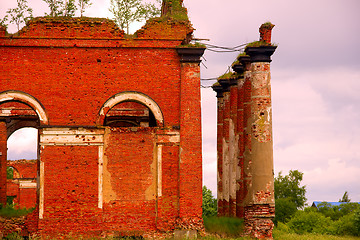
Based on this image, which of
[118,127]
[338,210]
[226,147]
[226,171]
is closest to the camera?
[118,127]

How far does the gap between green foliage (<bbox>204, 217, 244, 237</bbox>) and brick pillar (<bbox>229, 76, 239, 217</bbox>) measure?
410 cm

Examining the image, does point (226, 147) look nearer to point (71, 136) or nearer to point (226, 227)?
point (226, 227)

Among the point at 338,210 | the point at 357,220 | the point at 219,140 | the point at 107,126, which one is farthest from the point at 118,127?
the point at 338,210

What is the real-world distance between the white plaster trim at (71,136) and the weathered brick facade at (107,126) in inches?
1.3

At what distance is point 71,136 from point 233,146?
8909mm

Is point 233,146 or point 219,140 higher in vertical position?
point 219,140

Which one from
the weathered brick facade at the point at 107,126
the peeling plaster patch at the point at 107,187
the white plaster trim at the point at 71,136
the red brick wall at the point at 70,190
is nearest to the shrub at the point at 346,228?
the weathered brick facade at the point at 107,126

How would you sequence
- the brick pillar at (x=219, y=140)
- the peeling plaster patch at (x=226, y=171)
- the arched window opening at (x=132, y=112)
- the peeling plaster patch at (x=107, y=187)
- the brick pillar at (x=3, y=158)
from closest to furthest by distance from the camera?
the peeling plaster patch at (x=107, y=187) < the arched window opening at (x=132, y=112) < the peeling plaster patch at (x=226, y=171) < the brick pillar at (x=219, y=140) < the brick pillar at (x=3, y=158)

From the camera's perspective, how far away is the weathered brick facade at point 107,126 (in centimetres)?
1848

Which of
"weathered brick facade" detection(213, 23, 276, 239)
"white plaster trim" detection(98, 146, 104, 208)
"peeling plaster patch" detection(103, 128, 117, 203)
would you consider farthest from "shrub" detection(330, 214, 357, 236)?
"white plaster trim" detection(98, 146, 104, 208)

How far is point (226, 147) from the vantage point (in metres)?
26.3

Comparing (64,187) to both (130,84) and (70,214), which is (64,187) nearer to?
(70,214)

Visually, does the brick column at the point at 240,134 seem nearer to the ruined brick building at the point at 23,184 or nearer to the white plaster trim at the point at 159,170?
the white plaster trim at the point at 159,170

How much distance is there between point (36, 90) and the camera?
1889 centimetres
